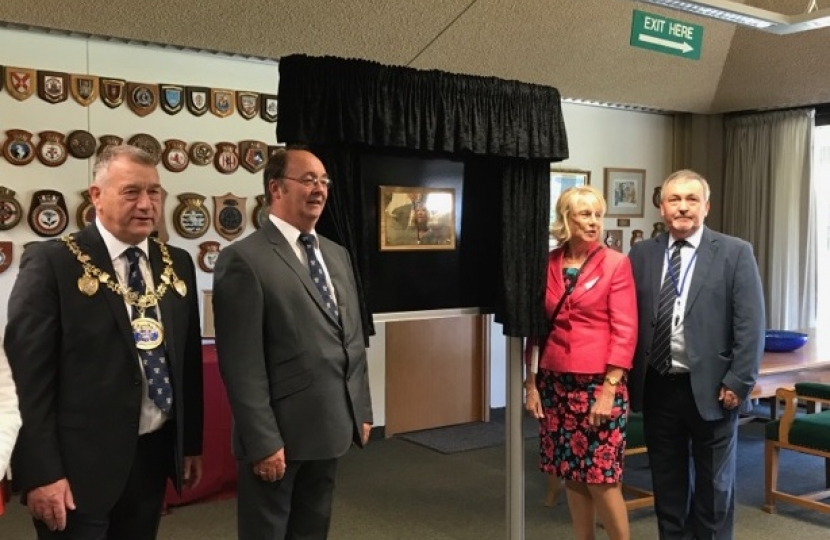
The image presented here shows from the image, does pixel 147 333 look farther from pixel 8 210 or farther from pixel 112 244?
pixel 8 210

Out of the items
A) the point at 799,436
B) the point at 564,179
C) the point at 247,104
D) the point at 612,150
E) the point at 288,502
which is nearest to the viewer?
the point at 288,502

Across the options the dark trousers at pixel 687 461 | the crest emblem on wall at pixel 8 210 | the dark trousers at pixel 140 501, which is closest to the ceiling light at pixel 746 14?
the dark trousers at pixel 687 461

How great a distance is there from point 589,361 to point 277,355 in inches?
45.1

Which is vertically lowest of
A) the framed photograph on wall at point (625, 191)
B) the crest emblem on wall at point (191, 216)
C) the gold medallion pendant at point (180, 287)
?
the gold medallion pendant at point (180, 287)

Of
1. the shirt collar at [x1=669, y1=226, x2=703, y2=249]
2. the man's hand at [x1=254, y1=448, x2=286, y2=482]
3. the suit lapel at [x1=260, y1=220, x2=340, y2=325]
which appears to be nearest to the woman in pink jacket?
the shirt collar at [x1=669, y1=226, x2=703, y2=249]

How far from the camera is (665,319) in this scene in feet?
9.34

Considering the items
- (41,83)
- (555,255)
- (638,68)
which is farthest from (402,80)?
(638,68)

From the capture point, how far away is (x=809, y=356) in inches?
175

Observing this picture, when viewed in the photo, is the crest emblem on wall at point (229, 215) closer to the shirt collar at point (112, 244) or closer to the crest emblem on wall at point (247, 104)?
the crest emblem on wall at point (247, 104)

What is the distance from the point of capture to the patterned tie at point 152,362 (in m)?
2.03

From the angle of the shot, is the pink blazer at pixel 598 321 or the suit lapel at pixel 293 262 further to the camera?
the pink blazer at pixel 598 321

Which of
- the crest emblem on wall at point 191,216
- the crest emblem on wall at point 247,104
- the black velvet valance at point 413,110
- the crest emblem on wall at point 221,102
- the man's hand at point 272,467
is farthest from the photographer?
the crest emblem on wall at point 247,104

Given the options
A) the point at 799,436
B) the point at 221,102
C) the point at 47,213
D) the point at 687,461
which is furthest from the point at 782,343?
the point at 47,213

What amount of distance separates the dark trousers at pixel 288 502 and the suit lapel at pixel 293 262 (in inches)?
17.4
